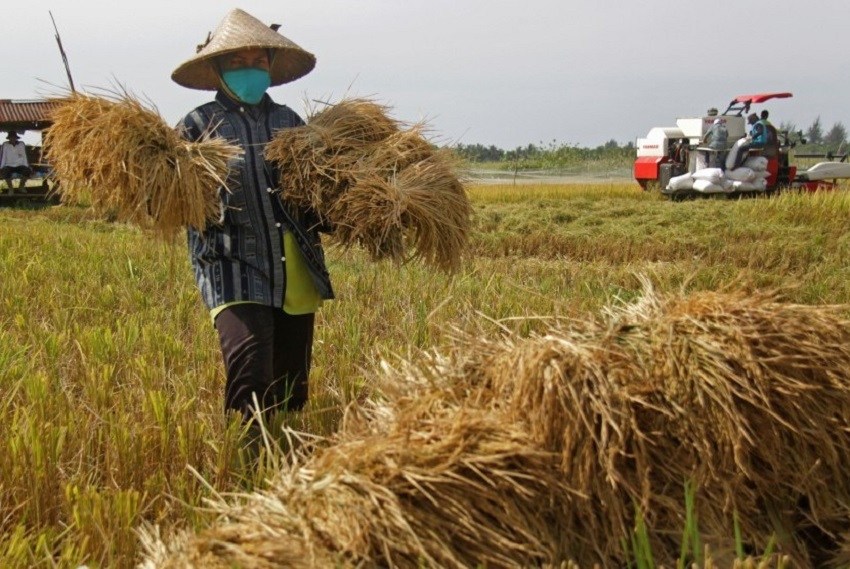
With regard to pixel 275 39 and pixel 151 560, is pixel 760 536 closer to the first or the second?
pixel 151 560

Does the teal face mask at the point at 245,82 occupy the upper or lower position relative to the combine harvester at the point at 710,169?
upper

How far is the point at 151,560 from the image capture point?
5.01 ft

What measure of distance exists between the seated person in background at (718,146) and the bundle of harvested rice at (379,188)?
39.3 feet

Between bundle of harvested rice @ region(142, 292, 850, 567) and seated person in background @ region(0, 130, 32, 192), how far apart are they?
53.2ft

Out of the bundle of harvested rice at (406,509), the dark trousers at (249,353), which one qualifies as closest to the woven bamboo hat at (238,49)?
the dark trousers at (249,353)

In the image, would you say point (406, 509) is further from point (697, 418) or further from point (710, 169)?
point (710, 169)

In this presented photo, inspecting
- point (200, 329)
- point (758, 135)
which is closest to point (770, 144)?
point (758, 135)

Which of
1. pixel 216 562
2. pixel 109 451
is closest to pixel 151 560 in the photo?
pixel 216 562

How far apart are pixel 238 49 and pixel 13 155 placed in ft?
49.0

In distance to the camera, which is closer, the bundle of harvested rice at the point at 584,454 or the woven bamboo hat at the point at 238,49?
the bundle of harvested rice at the point at 584,454

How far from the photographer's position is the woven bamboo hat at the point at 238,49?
9.96 feet

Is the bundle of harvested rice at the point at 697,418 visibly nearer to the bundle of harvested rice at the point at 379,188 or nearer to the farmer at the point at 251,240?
the bundle of harvested rice at the point at 379,188

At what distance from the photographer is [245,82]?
10.1 feet

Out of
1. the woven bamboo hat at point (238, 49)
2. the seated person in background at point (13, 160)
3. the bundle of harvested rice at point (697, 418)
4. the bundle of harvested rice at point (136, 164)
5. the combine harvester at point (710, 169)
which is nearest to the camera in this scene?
the bundle of harvested rice at point (697, 418)
